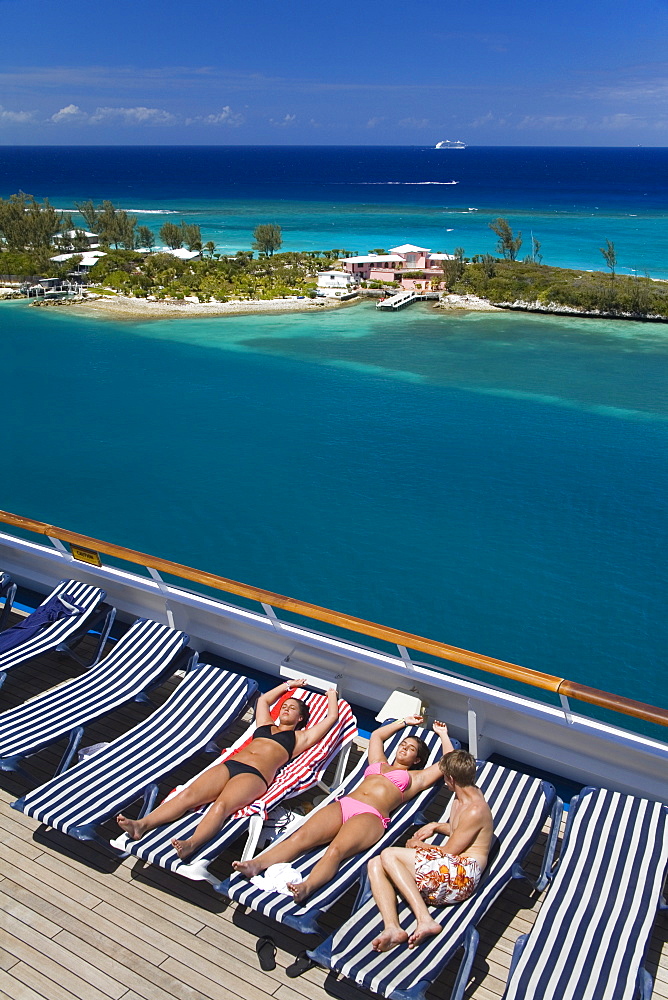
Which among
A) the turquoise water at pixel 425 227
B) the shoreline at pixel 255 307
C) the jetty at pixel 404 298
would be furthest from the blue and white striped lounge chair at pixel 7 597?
the turquoise water at pixel 425 227

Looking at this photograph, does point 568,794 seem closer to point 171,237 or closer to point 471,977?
point 471,977

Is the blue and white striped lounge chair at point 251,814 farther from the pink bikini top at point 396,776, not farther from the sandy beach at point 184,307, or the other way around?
the sandy beach at point 184,307

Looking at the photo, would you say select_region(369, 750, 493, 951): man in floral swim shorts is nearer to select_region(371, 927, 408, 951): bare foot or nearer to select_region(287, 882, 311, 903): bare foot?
select_region(371, 927, 408, 951): bare foot

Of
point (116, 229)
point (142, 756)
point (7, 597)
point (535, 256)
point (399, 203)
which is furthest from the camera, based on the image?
point (399, 203)

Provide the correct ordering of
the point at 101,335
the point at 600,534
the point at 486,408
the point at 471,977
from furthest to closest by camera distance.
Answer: the point at 101,335
the point at 486,408
the point at 600,534
the point at 471,977

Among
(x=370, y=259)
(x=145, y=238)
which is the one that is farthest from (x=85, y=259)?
(x=370, y=259)

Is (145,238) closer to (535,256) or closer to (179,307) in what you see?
(179,307)

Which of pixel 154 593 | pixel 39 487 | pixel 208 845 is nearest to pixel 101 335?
pixel 39 487
